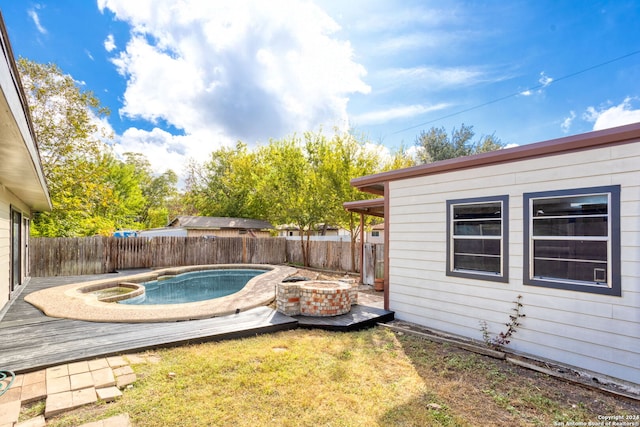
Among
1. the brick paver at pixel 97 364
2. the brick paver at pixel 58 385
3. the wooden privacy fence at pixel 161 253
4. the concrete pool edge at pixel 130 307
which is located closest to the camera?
the brick paver at pixel 58 385

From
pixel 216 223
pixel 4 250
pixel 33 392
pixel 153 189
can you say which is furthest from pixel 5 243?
pixel 153 189

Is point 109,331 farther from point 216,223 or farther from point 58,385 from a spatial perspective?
point 216,223

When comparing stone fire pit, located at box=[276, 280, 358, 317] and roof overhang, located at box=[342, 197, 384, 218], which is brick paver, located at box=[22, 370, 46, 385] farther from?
roof overhang, located at box=[342, 197, 384, 218]

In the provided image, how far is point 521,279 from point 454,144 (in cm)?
1822

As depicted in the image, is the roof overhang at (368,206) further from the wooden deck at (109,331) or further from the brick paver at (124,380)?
the brick paver at (124,380)

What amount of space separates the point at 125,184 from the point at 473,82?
26.0 metres

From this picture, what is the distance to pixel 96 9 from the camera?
8.82 metres

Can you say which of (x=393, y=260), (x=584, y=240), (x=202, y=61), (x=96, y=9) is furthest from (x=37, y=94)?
(x=584, y=240)

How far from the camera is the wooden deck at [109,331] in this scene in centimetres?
373

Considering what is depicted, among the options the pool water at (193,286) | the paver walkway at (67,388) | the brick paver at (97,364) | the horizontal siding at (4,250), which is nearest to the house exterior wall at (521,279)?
the paver walkway at (67,388)

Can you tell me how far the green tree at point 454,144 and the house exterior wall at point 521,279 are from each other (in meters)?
15.8

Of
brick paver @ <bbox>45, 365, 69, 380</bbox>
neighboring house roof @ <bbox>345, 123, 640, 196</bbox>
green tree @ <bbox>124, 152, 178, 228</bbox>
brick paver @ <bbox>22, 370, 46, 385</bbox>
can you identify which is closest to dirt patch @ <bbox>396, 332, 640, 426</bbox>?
neighboring house roof @ <bbox>345, 123, 640, 196</bbox>

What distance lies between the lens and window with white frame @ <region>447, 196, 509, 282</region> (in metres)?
4.56

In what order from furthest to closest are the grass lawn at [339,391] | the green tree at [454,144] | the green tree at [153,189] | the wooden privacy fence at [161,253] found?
the green tree at [153,189] → the green tree at [454,144] → the wooden privacy fence at [161,253] → the grass lawn at [339,391]
